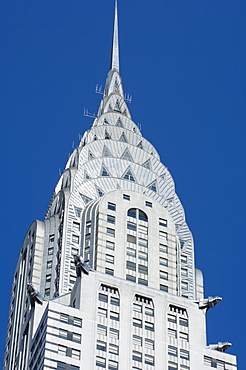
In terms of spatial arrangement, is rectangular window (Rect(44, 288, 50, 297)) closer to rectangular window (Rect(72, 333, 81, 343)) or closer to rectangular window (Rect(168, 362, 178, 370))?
rectangular window (Rect(72, 333, 81, 343))

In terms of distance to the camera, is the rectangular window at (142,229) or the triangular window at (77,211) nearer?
the rectangular window at (142,229)

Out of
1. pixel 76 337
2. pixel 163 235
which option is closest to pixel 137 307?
pixel 76 337

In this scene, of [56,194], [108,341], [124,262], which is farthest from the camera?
[56,194]

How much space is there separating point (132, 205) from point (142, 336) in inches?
976

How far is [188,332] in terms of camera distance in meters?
162

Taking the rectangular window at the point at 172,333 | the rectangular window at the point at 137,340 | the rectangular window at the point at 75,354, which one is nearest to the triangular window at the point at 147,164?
the rectangular window at the point at 172,333

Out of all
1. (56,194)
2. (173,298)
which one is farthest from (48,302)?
(56,194)

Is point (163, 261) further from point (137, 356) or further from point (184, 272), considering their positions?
point (137, 356)

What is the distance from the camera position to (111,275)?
6462 inches

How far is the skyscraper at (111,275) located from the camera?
15500 cm

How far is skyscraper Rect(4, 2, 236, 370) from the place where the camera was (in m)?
155

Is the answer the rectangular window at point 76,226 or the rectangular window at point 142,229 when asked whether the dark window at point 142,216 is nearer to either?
the rectangular window at point 142,229

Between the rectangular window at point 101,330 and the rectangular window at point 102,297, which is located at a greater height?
the rectangular window at point 102,297

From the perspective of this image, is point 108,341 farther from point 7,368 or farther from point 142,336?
point 7,368
